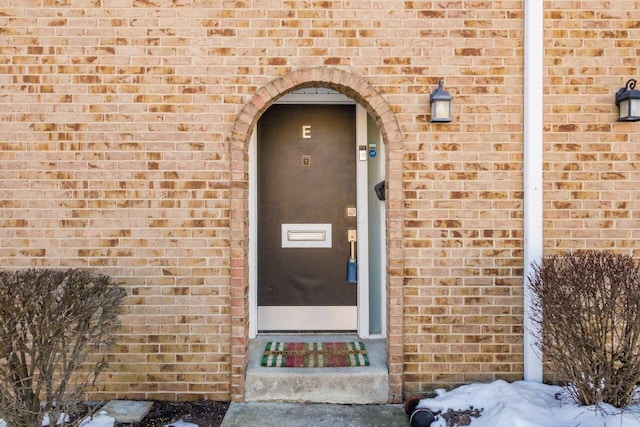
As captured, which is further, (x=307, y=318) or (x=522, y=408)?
(x=307, y=318)

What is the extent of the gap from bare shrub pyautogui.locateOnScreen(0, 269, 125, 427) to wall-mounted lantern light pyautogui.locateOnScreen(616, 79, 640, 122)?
431 centimetres

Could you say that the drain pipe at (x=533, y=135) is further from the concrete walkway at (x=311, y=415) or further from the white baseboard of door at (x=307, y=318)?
the white baseboard of door at (x=307, y=318)

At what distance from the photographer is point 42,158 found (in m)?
3.71

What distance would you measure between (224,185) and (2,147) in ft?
6.11

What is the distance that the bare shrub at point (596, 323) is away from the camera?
119 inches

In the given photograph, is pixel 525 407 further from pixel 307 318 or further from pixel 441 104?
pixel 441 104

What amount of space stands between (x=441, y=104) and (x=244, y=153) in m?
1.67

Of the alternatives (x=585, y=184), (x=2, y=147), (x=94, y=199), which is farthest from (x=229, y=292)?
(x=585, y=184)

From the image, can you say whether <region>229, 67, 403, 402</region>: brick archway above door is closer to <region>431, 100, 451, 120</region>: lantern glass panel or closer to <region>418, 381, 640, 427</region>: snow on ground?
<region>431, 100, 451, 120</region>: lantern glass panel

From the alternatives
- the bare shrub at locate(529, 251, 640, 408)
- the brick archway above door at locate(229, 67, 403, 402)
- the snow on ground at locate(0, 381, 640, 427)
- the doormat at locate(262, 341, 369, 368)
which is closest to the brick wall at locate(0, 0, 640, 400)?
the brick archway above door at locate(229, 67, 403, 402)

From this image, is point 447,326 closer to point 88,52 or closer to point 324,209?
point 324,209

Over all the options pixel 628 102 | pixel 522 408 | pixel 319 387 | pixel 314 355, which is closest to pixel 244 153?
pixel 314 355

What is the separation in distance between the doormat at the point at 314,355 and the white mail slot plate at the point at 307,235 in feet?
3.31

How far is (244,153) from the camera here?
375 cm
